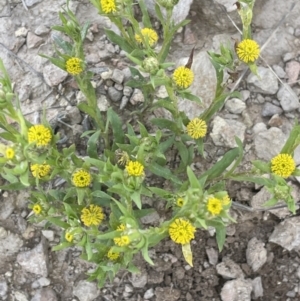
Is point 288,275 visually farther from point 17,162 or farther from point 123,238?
point 17,162

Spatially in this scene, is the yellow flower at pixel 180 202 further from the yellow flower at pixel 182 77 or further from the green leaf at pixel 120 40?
the green leaf at pixel 120 40

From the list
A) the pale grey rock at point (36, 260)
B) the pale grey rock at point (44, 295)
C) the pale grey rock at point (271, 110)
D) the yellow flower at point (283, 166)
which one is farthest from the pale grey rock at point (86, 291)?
the pale grey rock at point (271, 110)

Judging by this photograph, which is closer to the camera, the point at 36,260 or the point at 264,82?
the point at 36,260

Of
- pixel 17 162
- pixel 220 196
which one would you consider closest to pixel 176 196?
pixel 220 196

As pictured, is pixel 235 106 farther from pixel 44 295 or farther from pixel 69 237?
pixel 44 295

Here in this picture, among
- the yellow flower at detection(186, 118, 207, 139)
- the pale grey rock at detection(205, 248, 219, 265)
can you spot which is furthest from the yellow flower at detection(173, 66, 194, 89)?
the pale grey rock at detection(205, 248, 219, 265)

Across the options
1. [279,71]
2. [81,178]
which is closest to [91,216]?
[81,178]
